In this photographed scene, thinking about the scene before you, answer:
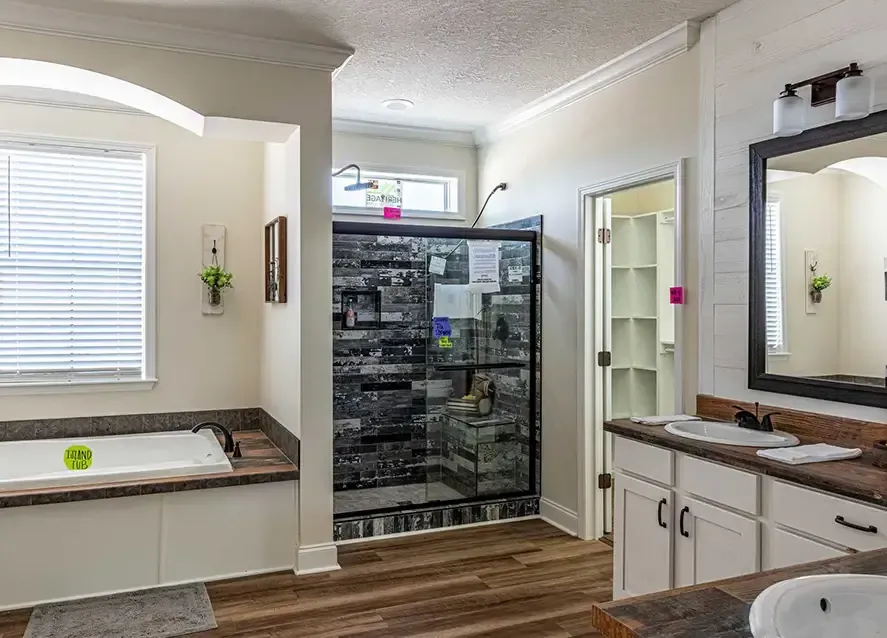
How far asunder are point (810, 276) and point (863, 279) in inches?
8.5

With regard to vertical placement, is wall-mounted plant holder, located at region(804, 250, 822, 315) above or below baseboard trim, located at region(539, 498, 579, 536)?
above

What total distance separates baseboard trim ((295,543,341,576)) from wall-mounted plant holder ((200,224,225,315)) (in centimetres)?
171

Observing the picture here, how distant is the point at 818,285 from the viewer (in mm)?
2775

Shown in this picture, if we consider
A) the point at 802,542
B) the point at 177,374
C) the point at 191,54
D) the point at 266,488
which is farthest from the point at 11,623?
the point at 802,542

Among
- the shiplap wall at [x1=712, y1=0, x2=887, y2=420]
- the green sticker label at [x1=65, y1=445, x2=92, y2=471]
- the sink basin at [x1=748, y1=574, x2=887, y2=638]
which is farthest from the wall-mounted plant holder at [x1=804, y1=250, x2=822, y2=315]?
the green sticker label at [x1=65, y1=445, x2=92, y2=471]

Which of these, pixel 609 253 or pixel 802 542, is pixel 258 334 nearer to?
pixel 609 253

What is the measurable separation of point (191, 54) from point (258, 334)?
6.15ft

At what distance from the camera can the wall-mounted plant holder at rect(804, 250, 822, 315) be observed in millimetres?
2783

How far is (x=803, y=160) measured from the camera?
2789mm

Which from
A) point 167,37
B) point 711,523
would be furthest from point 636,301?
point 167,37

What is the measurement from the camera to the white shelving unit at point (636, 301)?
5047 mm

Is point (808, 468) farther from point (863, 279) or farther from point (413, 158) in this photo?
point (413, 158)

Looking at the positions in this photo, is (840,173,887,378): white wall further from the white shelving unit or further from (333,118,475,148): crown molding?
(333,118,475,148): crown molding

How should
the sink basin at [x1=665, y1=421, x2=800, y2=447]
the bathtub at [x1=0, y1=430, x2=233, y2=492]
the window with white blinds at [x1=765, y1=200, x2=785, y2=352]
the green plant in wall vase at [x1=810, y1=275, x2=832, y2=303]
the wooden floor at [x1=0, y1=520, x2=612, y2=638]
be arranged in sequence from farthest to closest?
the bathtub at [x1=0, y1=430, x2=233, y2=492] < the wooden floor at [x1=0, y1=520, x2=612, y2=638] < the window with white blinds at [x1=765, y1=200, x2=785, y2=352] < the green plant in wall vase at [x1=810, y1=275, x2=832, y2=303] < the sink basin at [x1=665, y1=421, x2=800, y2=447]
